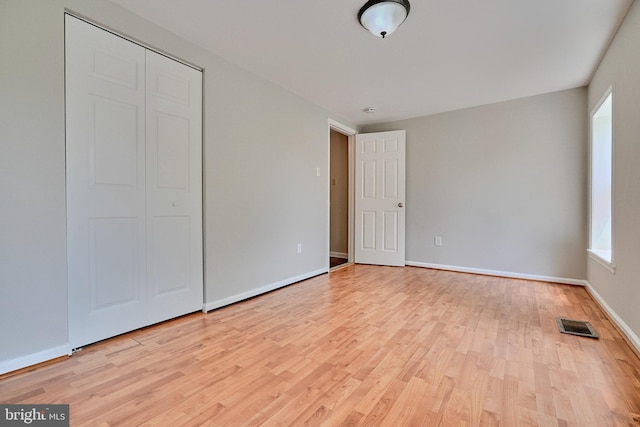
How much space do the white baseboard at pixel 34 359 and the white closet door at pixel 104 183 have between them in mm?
68

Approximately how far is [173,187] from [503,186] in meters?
3.90

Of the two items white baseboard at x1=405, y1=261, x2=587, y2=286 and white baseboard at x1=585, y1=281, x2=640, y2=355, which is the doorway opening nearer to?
white baseboard at x1=405, y1=261, x2=587, y2=286

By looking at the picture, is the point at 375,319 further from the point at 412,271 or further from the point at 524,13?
the point at 524,13

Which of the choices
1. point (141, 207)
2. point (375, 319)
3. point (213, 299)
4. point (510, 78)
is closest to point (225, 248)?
point (213, 299)

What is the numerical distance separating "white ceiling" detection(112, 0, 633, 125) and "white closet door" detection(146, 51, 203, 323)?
1.38 ft

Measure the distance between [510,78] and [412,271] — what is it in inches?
103

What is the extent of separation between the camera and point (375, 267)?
4555mm

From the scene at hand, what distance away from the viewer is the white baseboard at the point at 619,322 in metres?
1.92

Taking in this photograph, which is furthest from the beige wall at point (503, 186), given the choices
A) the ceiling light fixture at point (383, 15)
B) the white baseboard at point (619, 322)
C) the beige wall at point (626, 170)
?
the ceiling light fixture at point (383, 15)

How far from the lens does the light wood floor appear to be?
1327 mm

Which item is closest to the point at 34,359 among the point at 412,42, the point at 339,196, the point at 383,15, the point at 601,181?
the point at 383,15

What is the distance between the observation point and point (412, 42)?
240cm

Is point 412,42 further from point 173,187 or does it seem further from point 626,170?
point 173,187

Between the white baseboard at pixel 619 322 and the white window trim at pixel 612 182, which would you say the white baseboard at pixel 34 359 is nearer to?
the white baseboard at pixel 619 322
